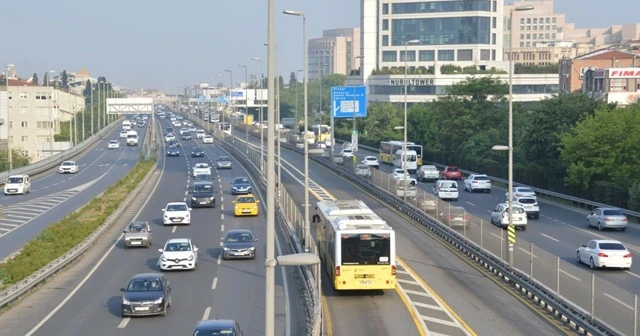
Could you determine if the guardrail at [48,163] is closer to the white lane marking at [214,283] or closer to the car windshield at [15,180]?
the car windshield at [15,180]

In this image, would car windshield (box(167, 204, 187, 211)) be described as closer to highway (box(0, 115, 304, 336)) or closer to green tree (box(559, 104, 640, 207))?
highway (box(0, 115, 304, 336))

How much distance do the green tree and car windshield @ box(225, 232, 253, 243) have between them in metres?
29.1

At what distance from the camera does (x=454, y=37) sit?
515ft

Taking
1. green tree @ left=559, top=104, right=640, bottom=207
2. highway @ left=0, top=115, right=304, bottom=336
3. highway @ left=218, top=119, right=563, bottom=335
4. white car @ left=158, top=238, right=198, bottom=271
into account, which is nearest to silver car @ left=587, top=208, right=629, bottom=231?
green tree @ left=559, top=104, right=640, bottom=207

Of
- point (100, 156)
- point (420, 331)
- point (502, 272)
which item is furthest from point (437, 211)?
point (100, 156)

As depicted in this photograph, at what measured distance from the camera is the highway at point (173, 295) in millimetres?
28844

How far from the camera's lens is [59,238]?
4709 cm

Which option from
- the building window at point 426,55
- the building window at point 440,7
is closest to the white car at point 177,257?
the building window at point 440,7

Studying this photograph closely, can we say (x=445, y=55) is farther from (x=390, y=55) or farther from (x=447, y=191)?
(x=447, y=191)

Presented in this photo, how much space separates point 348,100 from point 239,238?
4836cm

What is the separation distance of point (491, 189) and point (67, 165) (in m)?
43.7

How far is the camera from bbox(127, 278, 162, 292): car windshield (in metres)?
30.6

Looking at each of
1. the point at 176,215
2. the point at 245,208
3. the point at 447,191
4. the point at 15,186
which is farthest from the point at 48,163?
the point at 176,215

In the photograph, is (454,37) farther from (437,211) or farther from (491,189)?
(437,211)
